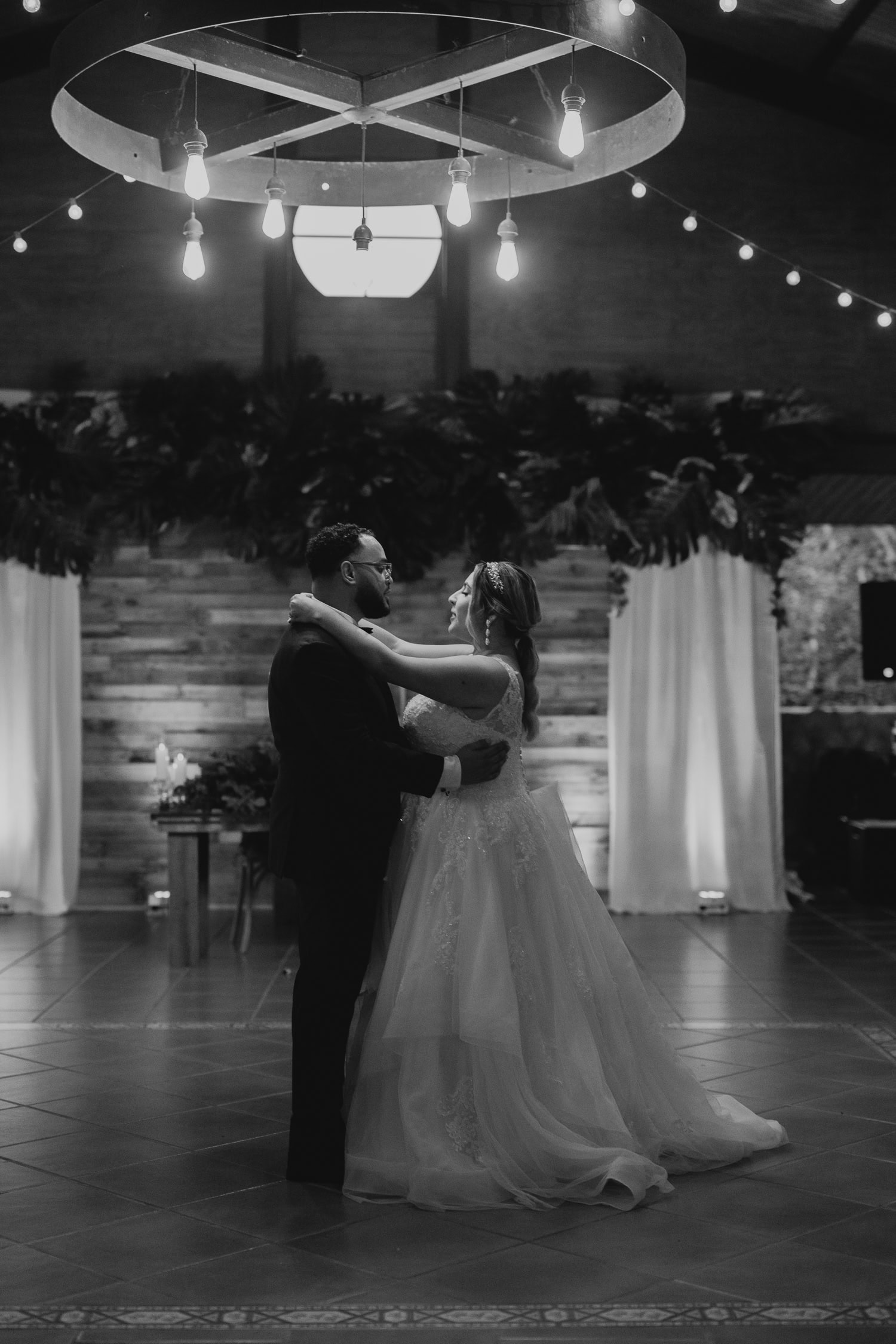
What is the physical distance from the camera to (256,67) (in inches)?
203

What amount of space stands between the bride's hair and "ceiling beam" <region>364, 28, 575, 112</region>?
5.89 feet

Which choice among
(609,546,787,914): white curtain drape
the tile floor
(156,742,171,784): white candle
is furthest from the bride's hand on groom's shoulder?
(609,546,787,914): white curtain drape

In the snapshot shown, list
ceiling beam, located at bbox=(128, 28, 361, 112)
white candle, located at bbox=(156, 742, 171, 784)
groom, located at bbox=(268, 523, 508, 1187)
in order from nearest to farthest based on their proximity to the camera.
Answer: groom, located at bbox=(268, 523, 508, 1187)
ceiling beam, located at bbox=(128, 28, 361, 112)
white candle, located at bbox=(156, 742, 171, 784)

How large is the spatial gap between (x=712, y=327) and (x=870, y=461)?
1.33m

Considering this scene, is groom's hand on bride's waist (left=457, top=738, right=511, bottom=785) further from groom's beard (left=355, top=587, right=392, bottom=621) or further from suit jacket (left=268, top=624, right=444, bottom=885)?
groom's beard (left=355, top=587, right=392, bottom=621)

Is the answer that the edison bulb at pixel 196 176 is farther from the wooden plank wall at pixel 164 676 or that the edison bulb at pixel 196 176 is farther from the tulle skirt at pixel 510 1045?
the wooden plank wall at pixel 164 676

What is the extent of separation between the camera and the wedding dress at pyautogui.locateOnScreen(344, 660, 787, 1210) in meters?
4.14

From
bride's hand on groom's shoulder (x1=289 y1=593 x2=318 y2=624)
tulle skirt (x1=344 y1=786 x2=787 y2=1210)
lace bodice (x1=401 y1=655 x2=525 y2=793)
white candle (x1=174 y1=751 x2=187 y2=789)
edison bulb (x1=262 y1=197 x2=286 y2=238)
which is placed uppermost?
edison bulb (x1=262 y1=197 x2=286 y2=238)

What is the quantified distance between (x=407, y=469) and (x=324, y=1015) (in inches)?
210

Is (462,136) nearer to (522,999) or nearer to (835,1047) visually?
(522,999)

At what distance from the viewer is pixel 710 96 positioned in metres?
10.0

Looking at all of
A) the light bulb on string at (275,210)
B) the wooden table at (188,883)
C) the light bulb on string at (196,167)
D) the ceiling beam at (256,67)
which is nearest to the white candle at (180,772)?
the wooden table at (188,883)

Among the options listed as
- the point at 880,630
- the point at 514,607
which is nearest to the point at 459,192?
the point at 514,607

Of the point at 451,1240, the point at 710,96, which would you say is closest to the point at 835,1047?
the point at 451,1240
